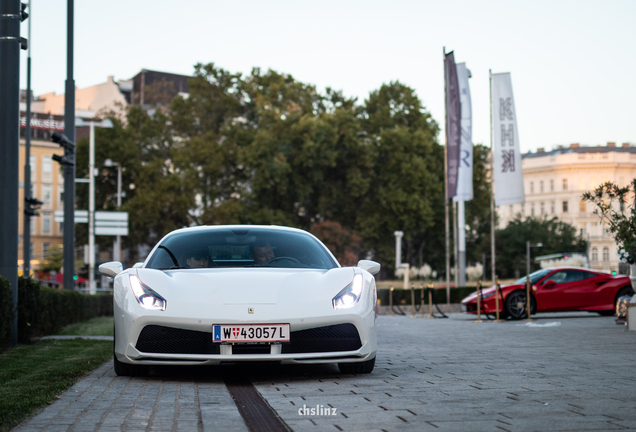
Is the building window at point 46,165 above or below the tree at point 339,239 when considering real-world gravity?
above

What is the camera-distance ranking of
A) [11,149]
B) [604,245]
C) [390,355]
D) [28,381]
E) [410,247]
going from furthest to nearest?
[604,245], [410,247], [11,149], [390,355], [28,381]

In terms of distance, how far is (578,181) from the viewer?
129 m

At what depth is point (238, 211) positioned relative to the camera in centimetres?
5950

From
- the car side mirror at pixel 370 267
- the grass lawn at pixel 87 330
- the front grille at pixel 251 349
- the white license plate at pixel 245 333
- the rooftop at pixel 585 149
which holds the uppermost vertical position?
the rooftop at pixel 585 149

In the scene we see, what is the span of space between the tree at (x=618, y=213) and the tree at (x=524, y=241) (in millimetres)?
84025

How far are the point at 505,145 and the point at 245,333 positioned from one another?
3391cm

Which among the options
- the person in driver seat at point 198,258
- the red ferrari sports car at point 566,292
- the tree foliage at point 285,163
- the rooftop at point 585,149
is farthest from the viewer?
the rooftop at point 585,149

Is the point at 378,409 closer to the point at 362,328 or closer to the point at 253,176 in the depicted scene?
the point at 362,328

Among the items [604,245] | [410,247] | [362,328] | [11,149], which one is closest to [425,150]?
[410,247]

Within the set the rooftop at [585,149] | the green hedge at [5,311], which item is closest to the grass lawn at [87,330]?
the green hedge at [5,311]

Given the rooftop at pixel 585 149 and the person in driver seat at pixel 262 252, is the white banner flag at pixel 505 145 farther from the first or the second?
the rooftop at pixel 585 149

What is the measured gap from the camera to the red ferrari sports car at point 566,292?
22328mm

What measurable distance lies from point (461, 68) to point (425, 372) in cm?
3184

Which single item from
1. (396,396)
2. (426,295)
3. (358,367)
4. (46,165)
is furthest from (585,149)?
(396,396)
